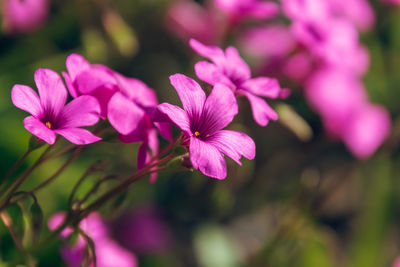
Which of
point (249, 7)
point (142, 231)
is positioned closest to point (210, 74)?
point (249, 7)

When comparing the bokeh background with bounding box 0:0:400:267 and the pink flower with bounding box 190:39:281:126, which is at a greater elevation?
the pink flower with bounding box 190:39:281:126

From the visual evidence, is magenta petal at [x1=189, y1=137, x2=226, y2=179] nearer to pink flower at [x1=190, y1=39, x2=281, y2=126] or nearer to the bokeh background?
pink flower at [x1=190, y1=39, x2=281, y2=126]

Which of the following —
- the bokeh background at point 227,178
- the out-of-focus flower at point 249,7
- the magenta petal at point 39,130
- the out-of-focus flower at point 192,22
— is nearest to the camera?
the magenta petal at point 39,130

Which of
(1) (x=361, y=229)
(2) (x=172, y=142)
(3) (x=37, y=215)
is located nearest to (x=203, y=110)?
(2) (x=172, y=142)

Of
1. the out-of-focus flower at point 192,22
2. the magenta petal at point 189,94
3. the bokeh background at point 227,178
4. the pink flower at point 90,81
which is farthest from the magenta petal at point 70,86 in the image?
the out-of-focus flower at point 192,22

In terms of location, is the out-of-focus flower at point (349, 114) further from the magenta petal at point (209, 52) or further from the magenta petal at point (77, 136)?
the magenta petal at point (77, 136)

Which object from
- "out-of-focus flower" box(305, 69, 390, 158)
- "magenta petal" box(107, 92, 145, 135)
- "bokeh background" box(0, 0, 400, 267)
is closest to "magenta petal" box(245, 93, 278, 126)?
"magenta petal" box(107, 92, 145, 135)

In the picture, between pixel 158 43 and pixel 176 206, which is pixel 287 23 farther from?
pixel 176 206
